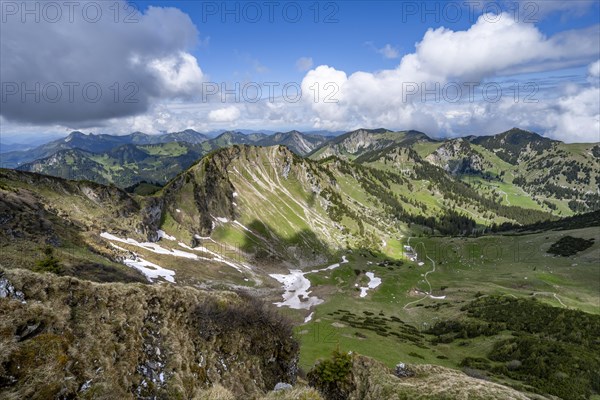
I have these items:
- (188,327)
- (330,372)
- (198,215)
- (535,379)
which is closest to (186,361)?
(188,327)

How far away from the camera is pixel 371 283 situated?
161875 millimetres

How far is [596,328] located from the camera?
89500mm

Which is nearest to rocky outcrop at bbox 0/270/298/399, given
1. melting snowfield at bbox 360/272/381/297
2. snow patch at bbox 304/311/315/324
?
snow patch at bbox 304/311/315/324

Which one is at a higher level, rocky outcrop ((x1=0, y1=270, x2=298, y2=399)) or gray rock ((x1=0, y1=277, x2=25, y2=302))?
gray rock ((x1=0, y1=277, x2=25, y2=302))

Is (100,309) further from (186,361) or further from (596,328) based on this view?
(596,328)

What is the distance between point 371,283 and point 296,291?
45.8 metres

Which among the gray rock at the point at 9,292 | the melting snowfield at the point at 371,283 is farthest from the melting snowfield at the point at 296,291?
the gray rock at the point at 9,292

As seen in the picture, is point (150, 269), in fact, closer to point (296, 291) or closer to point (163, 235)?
point (163, 235)

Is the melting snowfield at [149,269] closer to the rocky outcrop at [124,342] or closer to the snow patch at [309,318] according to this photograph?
the snow patch at [309,318]

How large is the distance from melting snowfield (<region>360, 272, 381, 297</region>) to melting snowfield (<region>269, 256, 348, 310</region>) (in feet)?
81.6

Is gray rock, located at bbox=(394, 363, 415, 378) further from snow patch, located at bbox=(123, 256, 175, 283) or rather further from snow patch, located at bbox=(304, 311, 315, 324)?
snow patch, located at bbox=(123, 256, 175, 283)

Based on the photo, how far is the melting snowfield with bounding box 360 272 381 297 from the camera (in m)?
149

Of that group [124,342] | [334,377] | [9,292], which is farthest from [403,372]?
[9,292]

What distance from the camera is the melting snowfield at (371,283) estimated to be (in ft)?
489
